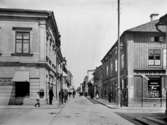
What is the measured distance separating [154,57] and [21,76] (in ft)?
43.8

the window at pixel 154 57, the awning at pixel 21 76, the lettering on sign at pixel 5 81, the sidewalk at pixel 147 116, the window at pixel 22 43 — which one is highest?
the window at pixel 22 43

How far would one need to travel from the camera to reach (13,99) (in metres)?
28.7

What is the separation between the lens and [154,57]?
30.0m

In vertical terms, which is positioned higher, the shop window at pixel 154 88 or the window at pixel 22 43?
the window at pixel 22 43

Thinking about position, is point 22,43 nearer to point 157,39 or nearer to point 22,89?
point 22,89

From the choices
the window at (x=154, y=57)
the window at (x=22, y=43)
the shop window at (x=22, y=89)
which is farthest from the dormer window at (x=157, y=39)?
the shop window at (x=22, y=89)

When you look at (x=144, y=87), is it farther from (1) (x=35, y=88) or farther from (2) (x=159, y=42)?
(1) (x=35, y=88)

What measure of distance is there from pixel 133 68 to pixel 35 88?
9922 mm

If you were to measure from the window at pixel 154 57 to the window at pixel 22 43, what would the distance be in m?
12.2

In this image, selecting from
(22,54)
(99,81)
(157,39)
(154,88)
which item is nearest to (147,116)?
(154,88)

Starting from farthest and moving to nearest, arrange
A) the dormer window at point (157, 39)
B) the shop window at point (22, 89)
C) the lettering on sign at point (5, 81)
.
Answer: the dormer window at point (157, 39), the shop window at point (22, 89), the lettering on sign at point (5, 81)

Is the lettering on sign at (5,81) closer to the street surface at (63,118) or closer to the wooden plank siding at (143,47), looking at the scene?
the street surface at (63,118)

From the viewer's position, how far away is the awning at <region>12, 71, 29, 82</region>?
2811 cm

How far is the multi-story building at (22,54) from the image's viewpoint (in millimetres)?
28703
